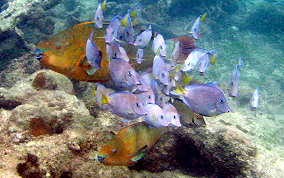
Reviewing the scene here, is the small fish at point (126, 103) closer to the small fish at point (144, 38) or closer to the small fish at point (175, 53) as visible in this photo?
the small fish at point (144, 38)

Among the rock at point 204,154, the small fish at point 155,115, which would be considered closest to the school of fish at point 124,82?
the small fish at point 155,115

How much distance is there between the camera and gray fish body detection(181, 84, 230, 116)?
6.23ft

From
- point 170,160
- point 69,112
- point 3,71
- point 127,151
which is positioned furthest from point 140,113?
point 3,71

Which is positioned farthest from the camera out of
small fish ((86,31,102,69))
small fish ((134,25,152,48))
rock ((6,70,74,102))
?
rock ((6,70,74,102))

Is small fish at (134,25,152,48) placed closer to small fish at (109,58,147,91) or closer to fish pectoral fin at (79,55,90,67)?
small fish at (109,58,147,91)

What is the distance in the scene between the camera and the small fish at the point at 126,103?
186 centimetres

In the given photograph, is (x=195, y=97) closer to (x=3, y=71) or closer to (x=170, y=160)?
(x=170, y=160)

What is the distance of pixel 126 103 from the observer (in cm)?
188

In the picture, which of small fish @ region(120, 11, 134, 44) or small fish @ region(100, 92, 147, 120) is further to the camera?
small fish @ region(120, 11, 134, 44)

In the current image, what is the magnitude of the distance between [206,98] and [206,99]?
0.4 inches

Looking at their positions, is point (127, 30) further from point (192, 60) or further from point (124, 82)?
point (192, 60)

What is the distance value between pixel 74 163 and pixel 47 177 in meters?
0.29

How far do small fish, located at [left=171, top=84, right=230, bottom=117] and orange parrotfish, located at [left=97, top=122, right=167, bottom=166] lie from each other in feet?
1.80

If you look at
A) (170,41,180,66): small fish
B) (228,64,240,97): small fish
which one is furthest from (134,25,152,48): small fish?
(228,64,240,97): small fish
